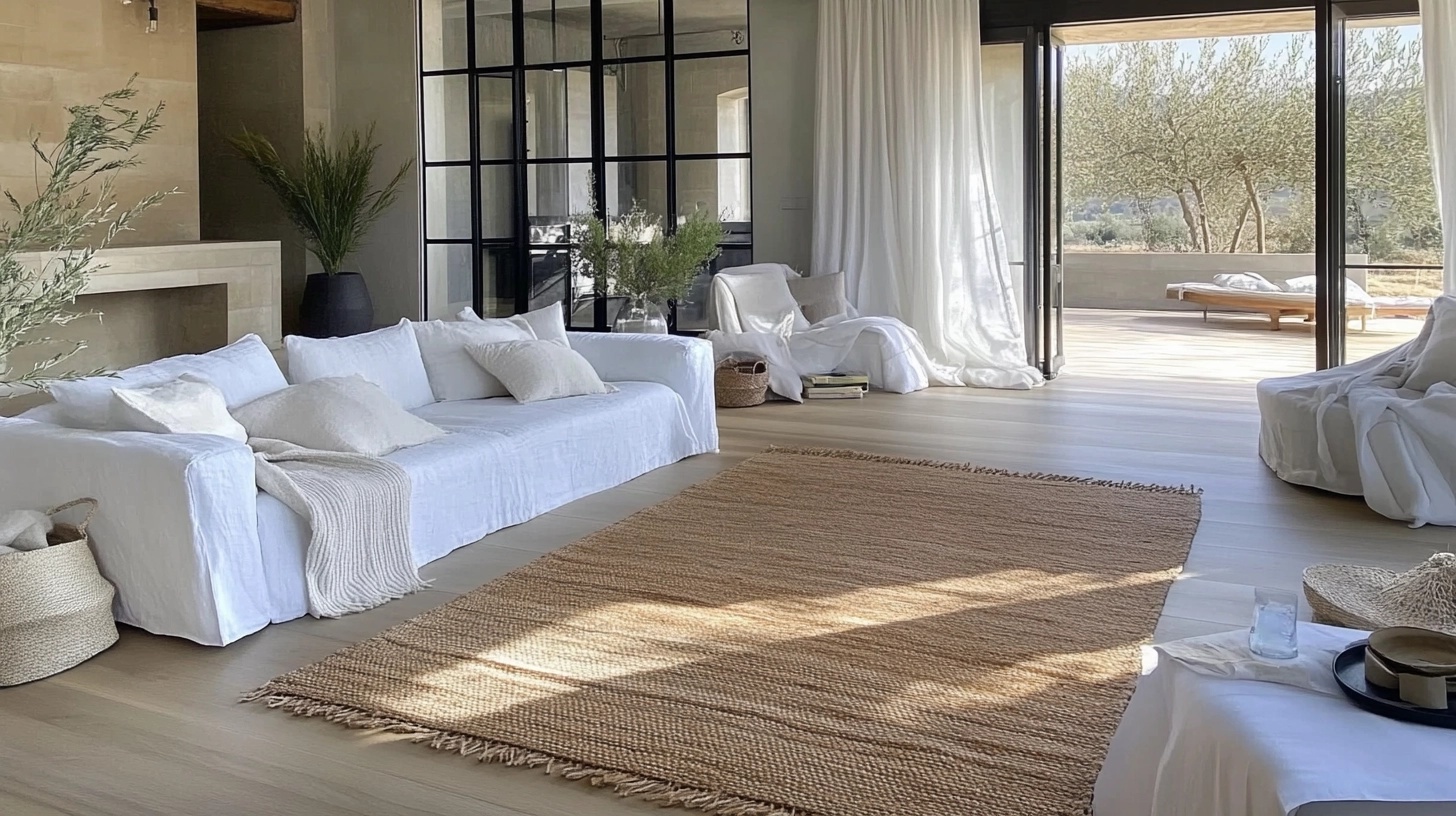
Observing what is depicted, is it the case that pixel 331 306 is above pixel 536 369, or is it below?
above

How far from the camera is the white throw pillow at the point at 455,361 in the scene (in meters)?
5.24

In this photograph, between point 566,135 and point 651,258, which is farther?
point 566,135

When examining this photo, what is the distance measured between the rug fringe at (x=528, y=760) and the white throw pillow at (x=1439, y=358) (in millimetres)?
3658

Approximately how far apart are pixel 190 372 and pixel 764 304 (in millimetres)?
4344

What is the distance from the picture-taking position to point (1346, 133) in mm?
7168

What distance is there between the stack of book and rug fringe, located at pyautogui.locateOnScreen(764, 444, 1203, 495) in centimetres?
152

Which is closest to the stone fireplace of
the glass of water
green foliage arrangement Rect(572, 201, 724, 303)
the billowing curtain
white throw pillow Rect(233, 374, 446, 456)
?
green foliage arrangement Rect(572, 201, 724, 303)

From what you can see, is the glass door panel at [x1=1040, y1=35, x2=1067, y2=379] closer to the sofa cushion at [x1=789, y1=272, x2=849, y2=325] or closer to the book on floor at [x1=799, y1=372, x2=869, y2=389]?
the sofa cushion at [x1=789, y1=272, x2=849, y2=325]

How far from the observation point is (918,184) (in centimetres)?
816

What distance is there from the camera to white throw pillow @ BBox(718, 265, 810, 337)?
308 inches

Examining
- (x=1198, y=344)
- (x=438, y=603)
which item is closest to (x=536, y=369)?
(x=438, y=603)

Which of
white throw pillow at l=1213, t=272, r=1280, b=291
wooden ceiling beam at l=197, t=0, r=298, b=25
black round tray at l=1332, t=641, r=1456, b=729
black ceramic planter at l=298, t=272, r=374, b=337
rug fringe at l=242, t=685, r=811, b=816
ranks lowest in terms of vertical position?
rug fringe at l=242, t=685, r=811, b=816

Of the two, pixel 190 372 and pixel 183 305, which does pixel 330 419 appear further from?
pixel 183 305

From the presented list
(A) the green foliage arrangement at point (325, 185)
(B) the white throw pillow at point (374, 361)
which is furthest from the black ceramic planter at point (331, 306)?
(B) the white throw pillow at point (374, 361)
